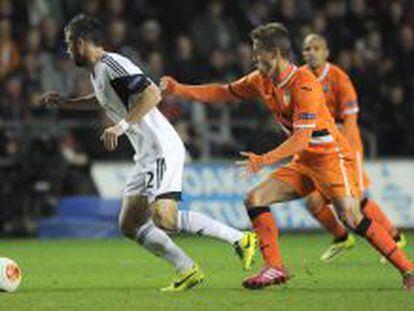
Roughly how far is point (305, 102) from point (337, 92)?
113 inches

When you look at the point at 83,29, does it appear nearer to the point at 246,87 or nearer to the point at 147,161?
the point at 147,161

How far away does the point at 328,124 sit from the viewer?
954 centimetres

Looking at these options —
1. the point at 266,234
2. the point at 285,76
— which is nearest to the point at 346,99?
the point at 285,76

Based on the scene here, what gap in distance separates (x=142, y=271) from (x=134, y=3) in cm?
819

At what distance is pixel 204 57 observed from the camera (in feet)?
57.1

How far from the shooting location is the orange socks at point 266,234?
29.8 feet

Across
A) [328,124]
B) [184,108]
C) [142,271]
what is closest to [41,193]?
[184,108]

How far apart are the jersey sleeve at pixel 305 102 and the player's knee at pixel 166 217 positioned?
1.05 m

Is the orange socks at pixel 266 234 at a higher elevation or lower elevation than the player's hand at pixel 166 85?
lower

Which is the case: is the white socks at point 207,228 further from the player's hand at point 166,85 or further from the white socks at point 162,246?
the player's hand at point 166,85

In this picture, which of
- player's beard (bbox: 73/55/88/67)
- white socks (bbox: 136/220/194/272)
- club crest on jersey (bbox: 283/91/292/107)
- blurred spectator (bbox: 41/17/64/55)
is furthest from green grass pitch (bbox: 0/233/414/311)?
blurred spectator (bbox: 41/17/64/55)

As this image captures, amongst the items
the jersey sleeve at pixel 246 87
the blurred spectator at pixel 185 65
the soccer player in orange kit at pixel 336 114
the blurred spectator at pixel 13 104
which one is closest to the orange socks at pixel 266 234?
the jersey sleeve at pixel 246 87

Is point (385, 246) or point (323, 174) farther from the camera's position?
point (323, 174)

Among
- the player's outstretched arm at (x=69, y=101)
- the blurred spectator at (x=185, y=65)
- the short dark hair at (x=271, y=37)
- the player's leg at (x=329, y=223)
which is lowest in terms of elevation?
the player's leg at (x=329, y=223)
